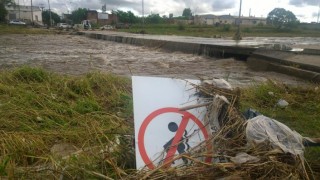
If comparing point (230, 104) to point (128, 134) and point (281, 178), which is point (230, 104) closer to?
point (281, 178)

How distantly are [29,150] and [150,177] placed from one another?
3.18ft

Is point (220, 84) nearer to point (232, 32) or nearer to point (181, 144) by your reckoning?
point (181, 144)

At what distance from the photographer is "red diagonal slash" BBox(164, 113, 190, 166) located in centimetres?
156

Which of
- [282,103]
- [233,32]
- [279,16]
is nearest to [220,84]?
[282,103]

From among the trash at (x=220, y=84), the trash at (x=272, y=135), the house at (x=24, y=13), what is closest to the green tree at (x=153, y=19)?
the house at (x=24, y=13)

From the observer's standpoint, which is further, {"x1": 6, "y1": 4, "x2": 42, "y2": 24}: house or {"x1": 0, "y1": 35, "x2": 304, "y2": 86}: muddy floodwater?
{"x1": 6, "y1": 4, "x2": 42, "y2": 24}: house

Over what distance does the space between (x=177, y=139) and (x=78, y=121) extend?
1.10 metres

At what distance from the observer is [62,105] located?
289cm

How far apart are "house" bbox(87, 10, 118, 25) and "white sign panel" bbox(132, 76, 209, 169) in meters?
86.6

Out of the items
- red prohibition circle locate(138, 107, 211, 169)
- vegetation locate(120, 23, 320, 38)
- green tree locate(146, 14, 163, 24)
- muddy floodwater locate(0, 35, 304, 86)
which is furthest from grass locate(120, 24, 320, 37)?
green tree locate(146, 14, 163, 24)

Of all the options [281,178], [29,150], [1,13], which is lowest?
[29,150]

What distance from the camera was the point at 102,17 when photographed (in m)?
86.9

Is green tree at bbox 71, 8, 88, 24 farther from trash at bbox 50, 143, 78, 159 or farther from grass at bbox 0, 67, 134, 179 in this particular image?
trash at bbox 50, 143, 78, 159

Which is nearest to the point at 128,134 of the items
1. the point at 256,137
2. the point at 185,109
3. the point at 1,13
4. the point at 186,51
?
the point at 185,109
